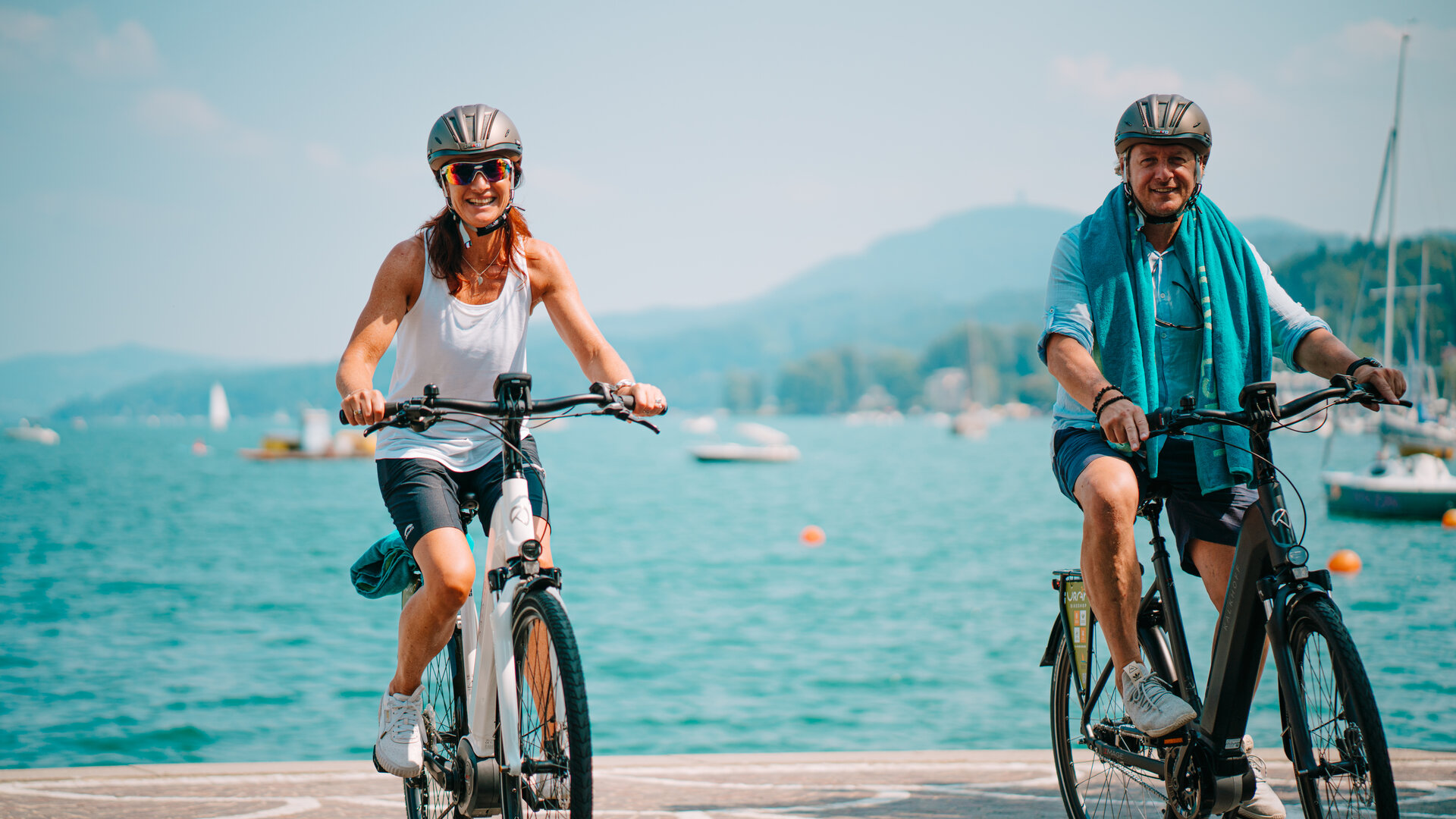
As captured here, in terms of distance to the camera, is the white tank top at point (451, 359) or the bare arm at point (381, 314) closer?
the bare arm at point (381, 314)

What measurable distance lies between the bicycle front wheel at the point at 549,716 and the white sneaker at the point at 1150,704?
154 cm

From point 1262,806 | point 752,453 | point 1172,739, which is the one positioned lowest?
point 1262,806

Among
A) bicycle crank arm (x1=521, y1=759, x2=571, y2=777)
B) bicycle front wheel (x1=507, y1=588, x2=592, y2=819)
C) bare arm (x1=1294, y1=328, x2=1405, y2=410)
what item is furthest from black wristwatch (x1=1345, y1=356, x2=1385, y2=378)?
bicycle crank arm (x1=521, y1=759, x2=571, y2=777)

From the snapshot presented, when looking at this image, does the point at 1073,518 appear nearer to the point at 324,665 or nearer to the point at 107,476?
the point at 324,665

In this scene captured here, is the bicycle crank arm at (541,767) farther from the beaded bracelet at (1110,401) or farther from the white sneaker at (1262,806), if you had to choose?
the white sneaker at (1262,806)

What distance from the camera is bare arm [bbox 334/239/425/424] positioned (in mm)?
3529

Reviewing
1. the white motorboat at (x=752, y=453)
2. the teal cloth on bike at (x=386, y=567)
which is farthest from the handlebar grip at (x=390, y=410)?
the white motorboat at (x=752, y=453)

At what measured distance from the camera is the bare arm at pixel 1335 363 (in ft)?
10.4

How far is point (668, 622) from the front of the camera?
2828 cm

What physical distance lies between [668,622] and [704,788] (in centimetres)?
2350

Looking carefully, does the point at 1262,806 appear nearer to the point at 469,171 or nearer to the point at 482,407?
the point at 482,407

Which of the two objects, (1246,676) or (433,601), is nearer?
(1246,676)

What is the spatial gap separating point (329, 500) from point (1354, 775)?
67.7 metres

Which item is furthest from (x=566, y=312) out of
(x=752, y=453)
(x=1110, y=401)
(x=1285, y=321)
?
(x=752, y=453)
